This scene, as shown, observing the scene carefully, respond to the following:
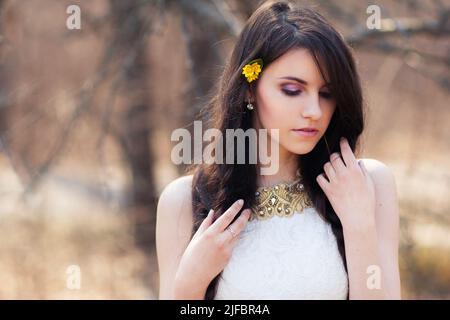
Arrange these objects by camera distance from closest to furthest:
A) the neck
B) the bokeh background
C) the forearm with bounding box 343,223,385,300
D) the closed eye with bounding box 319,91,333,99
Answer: the forearm with bounding box 343,223,385,300
the closed eye with bounding box 319,91,333,99
the neck
the bokeh background

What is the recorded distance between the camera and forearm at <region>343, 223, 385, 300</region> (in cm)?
194

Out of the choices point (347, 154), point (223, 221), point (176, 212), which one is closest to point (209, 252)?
point (223, 221)

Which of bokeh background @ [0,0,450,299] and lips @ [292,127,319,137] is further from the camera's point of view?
bokeh background @ [0,0,450,299]

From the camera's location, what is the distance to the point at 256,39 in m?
2.08

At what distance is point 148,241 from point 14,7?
2746 millimetres

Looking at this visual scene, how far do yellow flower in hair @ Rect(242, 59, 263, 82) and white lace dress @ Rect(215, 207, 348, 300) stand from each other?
39 centimetres

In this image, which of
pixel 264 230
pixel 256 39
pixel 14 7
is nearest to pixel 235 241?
pixel 264 230

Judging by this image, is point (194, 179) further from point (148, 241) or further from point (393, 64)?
point (393, 64)

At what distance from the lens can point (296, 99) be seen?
2.00 m

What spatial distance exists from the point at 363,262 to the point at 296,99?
1.44 ft

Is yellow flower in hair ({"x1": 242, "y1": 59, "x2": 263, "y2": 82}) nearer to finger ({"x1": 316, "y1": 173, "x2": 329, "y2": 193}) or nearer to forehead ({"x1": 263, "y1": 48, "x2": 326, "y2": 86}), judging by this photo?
forehead ({"x1": 263, "y1": 48, "x2": 326, "y2": 86})

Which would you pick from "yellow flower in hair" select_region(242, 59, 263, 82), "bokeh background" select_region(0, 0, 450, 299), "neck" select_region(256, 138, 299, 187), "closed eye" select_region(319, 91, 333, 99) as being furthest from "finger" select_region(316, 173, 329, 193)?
"bokeh background" select_region(0, 0, 450, 299)

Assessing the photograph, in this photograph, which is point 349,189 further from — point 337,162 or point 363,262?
point 363,262

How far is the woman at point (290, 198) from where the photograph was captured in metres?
1.99
